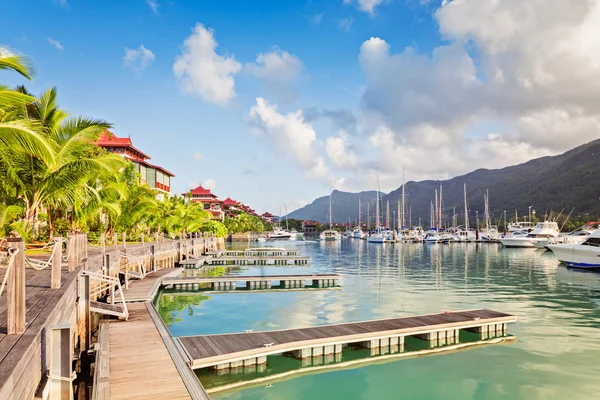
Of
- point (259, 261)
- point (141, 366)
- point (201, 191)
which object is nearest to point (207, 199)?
point (201, 191)

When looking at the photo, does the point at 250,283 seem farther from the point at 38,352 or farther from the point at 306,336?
the point at 38,352

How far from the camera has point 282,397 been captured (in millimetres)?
10680

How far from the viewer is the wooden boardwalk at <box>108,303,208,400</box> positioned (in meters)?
7.84

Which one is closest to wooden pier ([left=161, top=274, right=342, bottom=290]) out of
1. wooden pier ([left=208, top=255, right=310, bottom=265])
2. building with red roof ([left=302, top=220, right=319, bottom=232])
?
wooden pier ([left=208, top=255, right=310, bottom=265])

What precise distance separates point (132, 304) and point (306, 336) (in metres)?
7.10

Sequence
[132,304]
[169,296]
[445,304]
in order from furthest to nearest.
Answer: [169,296] → [445,304] → [132,304]

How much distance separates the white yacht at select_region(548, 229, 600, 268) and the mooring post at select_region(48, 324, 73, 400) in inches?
1623

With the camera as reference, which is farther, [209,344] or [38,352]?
[209,344]

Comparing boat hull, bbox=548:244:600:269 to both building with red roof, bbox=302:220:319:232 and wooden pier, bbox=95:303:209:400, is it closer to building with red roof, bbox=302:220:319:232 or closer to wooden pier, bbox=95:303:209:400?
wooden pier, bbox=95:303:209:400

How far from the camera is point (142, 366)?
9.15 m

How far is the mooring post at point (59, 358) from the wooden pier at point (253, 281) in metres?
19.5

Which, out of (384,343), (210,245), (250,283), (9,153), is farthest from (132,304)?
(210,245)

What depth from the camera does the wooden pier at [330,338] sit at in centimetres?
1157

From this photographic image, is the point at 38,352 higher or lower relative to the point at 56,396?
higher
